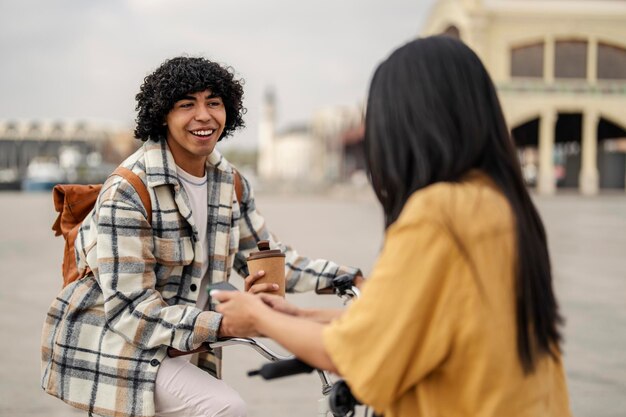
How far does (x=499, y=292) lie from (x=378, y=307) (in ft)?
0.79

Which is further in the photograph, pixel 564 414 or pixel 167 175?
pixel 167 175

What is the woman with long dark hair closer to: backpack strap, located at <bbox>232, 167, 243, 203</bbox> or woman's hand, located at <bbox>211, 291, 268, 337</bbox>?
woman's hand, located at <bbox>211, 291, 268, 337</bbox>

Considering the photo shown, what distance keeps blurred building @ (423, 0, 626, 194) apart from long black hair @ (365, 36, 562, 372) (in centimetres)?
3915

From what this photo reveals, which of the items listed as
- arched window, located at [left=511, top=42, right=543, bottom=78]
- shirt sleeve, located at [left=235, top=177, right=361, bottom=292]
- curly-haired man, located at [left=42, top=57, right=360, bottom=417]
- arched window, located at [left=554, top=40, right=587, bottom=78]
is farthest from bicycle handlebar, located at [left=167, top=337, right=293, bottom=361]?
arched window, located at [left=554, top=40, right=587, bottom=78]

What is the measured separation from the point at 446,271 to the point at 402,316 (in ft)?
0.39

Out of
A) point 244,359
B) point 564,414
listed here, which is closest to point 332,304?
point 244,359

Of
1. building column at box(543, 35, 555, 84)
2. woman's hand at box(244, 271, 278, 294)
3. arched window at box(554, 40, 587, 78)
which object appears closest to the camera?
woman's hand at box(244, 271, 278, 294)

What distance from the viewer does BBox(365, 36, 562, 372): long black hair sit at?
5.01 ft

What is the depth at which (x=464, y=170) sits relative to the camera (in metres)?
1.54

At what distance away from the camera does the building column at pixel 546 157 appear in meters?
39.1

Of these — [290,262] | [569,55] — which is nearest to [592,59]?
[569,55]

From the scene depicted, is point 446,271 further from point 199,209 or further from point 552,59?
point 552,59

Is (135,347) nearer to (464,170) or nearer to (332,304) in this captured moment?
(464,170)

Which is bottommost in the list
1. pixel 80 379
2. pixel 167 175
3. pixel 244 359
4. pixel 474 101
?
pixel 244 359
